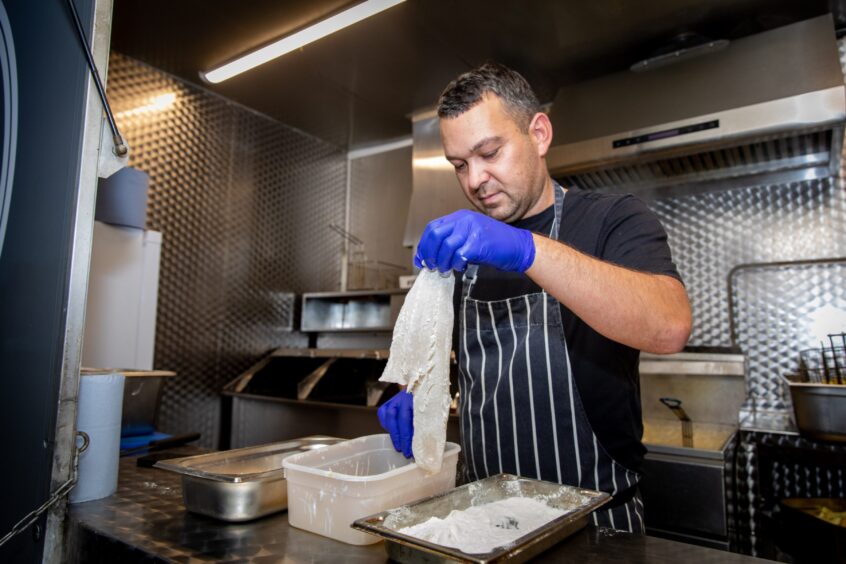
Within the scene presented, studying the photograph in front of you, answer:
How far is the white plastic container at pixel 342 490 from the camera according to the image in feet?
3.10

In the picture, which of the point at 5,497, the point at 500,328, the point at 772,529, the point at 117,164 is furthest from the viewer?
the point at 772,529

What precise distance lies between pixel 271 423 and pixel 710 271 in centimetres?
312

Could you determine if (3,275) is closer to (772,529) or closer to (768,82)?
(772,529)

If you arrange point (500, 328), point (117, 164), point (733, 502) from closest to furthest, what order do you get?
point (117, 164) < point (500, 328) < point (733, 502)

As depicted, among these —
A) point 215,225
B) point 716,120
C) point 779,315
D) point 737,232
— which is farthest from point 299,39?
point 779,315

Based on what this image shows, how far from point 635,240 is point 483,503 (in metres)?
0.71

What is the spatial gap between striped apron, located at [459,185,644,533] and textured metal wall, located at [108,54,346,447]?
2719mm

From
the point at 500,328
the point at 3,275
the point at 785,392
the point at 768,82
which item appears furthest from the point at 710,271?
the point at 3,275

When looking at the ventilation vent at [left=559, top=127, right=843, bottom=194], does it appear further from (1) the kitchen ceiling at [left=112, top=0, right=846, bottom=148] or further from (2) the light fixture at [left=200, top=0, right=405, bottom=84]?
(2) the light fixture at [left=200, top=0, right=405, bottom=84]

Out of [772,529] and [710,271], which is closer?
[772,529]

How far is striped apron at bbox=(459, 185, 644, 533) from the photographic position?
137 cm

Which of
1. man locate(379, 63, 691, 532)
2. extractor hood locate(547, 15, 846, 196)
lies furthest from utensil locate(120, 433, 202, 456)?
extractor hood locate(547, 15, 846, 196)

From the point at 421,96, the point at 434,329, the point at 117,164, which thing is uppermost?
the point at 421,96

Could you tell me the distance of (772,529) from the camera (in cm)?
226
